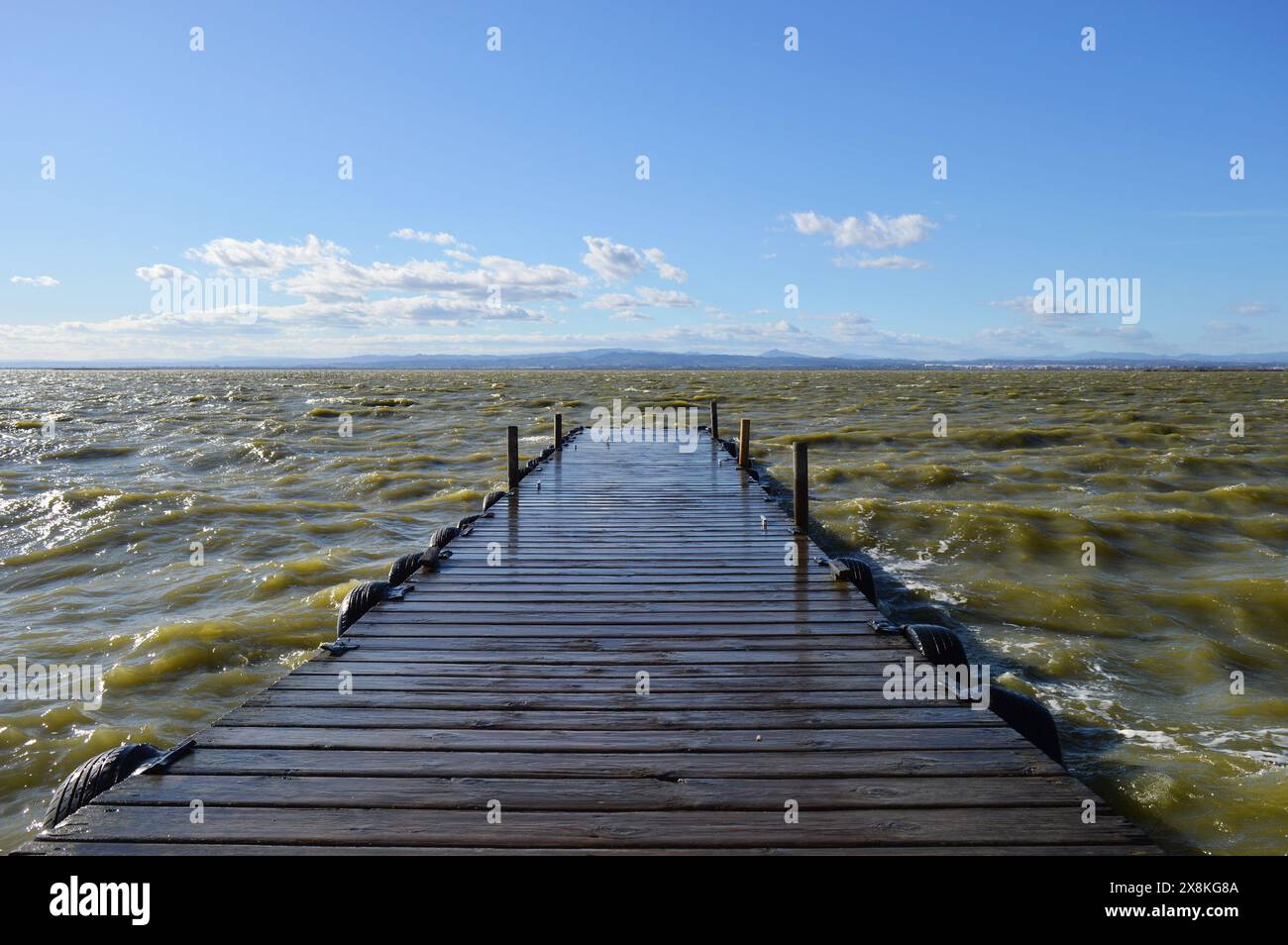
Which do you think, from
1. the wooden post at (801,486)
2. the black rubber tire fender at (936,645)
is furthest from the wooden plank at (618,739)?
the wooden post at (801,486)

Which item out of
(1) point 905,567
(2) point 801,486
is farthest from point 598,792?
(1) point 905,567

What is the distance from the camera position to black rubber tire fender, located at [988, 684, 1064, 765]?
4.73 metres

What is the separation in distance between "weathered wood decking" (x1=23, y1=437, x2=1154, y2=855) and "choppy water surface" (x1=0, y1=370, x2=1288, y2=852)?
2747mm

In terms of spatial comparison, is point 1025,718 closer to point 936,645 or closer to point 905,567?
point 936,645

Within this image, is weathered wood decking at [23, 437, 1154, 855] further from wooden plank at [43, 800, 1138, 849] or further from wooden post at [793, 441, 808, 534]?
wooden post at [793, 441, 808, 534]

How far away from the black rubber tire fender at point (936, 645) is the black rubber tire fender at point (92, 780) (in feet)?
15.7

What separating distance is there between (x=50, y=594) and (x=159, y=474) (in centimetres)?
1196

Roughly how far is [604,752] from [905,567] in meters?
9.79

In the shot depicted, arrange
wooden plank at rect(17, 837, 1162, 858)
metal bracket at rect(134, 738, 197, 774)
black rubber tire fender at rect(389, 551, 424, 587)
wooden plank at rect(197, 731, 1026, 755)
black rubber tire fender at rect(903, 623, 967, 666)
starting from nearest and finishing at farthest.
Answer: wooden plank at rect(17, 837, 1162, 858), metal bracket at rect(134, 738, 197, 774), wooden plank at rect(197, 731, 1026, 755), black rubber tire fender at rect(903, 623, 967, 666), black rubber tire fender at rect(389, 551, 424, 587)

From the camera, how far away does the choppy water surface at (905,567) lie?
6883mm

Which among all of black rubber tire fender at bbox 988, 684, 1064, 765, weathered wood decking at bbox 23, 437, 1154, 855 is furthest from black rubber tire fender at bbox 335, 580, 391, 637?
black rubber tire fender at bbox 988, 684, 1064, 765

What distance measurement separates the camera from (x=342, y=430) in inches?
1331

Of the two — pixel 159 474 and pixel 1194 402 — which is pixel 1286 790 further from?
pixel 1194 402

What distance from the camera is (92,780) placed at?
399cm
